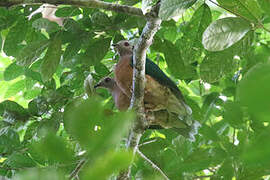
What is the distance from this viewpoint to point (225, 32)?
1764 mm

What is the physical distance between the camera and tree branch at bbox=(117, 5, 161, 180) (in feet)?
7.15

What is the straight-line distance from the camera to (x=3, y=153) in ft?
9.06

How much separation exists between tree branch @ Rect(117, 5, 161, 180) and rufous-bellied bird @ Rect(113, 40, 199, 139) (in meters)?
0.71

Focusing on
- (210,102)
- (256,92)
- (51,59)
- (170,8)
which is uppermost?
(256,92)

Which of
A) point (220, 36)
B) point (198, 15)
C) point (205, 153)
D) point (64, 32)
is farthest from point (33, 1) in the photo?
point (205, 153)

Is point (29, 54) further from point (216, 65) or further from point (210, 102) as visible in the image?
point (210, 102)

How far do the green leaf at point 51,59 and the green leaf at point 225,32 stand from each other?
138 cm

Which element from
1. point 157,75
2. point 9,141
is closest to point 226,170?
point 157,75

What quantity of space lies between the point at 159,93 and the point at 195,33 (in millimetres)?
678

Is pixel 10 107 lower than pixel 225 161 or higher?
lower

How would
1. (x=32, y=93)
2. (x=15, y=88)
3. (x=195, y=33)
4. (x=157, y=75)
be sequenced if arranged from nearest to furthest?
(x=195, y=33) → (x=157, y=75) → (x=32, y=93) → (x=15, y=88)

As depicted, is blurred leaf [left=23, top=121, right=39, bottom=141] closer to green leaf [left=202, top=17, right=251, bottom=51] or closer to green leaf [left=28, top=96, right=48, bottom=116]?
green leaf [left=28, top=96, right=48, bottom=116]

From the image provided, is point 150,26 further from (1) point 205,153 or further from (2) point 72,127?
(2) point 72,127

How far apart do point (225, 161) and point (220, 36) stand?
96 cm
